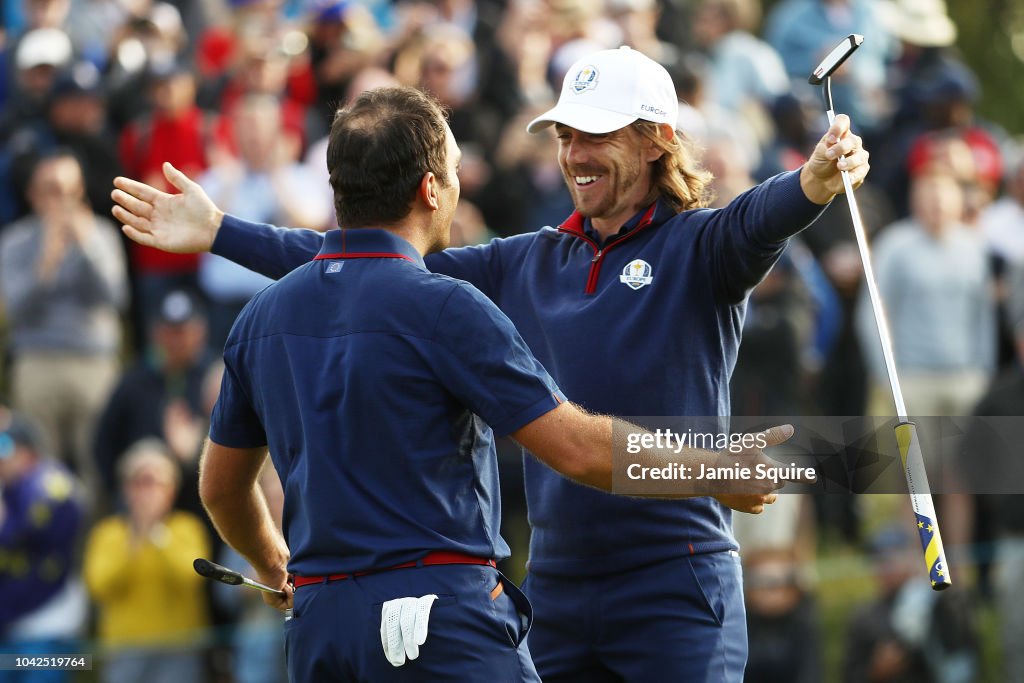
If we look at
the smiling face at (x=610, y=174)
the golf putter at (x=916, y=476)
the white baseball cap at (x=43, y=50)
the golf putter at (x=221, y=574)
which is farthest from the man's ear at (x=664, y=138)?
the white baseball cap at (x=43, y=50)

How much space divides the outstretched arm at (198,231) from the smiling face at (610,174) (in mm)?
939

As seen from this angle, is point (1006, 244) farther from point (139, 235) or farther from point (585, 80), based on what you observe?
point (139, 235)

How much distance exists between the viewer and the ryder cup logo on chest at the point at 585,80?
5566 millimetres

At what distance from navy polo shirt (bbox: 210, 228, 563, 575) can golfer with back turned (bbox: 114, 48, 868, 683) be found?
78cm

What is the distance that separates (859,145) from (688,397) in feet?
3.12

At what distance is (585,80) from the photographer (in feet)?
18.3

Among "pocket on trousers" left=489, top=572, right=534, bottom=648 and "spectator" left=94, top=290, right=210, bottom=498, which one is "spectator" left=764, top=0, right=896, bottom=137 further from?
"pocket on trousers" left=489, top=572, right=534, bottom=648

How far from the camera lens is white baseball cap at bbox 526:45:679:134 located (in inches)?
216

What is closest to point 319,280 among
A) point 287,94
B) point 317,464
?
point 317,464

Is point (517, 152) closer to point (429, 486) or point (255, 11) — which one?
point (255, 11)

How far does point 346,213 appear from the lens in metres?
4.64

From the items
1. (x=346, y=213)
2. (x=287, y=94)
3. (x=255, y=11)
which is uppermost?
(x=255, y=11)

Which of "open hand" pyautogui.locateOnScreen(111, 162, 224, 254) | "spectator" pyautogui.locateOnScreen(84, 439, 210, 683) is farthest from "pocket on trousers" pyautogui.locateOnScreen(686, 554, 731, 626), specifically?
"spectator" pyautogui.locateOnScreen(84, 439, 210, 683)

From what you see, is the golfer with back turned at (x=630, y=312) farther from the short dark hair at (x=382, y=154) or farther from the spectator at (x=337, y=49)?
the spectator at (x=337, y=49)
